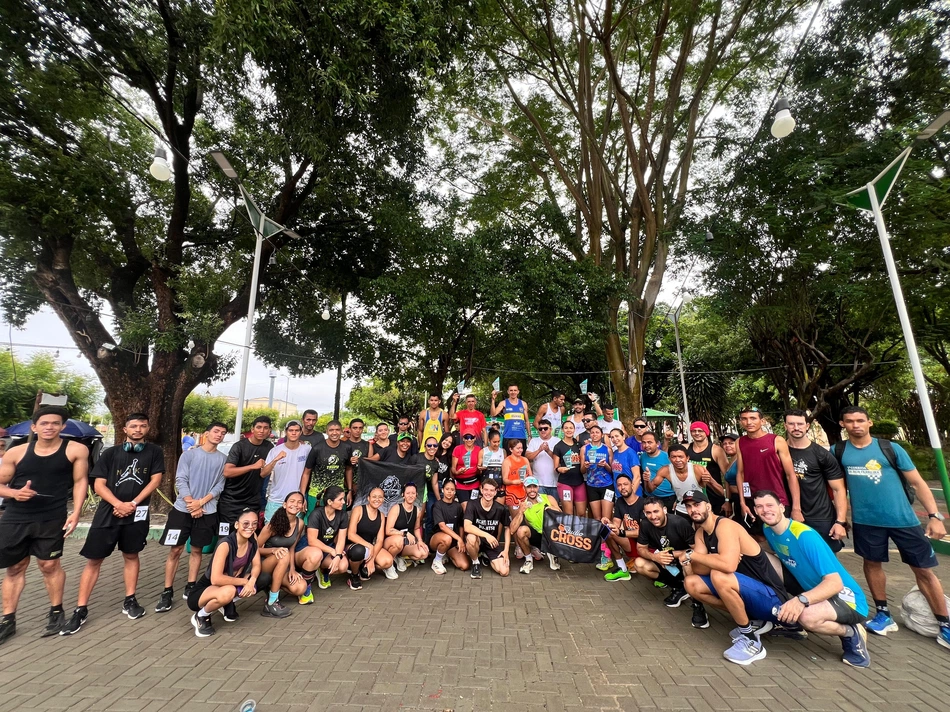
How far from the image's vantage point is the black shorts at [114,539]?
4234mm

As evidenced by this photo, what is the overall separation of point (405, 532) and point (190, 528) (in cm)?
250

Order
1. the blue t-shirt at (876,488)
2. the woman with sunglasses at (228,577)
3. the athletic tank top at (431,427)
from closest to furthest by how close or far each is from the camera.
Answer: the woman with sunglasses at (228,577) < the blue t-shirt at (876,488) < the athletic tank top at (431,427)

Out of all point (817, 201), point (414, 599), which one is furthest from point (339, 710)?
point (817, 201)

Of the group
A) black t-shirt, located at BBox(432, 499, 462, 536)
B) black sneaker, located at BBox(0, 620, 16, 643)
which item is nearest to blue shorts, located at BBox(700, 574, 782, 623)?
black t-shirt, located at BBox(432, 499, 462, 536)

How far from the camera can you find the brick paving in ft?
9.75

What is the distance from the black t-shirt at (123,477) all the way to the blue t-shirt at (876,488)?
23.6ft

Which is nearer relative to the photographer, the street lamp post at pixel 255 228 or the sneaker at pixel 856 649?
the sneaker at pixel 856 649

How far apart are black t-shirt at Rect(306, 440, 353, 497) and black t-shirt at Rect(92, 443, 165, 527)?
6.16 ft

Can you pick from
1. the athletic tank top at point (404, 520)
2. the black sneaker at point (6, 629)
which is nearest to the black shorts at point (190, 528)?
the black sneaker at point (6, 629)

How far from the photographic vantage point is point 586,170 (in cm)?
1352

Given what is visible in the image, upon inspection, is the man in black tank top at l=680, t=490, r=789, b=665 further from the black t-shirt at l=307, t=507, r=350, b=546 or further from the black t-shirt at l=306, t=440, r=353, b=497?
the black t-shirt at l=306, t=440, r=353, b=497

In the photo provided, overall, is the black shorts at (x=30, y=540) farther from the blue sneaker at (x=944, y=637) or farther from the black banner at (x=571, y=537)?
the blue sneaker at (x=944, y=637)

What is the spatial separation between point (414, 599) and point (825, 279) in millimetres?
11688

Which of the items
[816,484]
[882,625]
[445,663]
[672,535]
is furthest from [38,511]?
[882,625]
